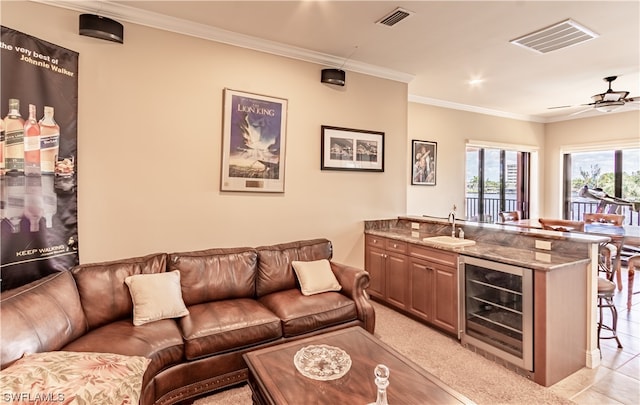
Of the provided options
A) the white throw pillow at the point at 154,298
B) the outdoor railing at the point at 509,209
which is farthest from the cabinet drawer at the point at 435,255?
the outdoor railing at the point at 509,209

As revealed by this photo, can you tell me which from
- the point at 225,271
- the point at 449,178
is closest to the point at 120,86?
the point at 225,271

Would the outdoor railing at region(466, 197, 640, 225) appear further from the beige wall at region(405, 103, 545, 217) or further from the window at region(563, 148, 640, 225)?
the beige wall at region(405, 103, 545, 217)

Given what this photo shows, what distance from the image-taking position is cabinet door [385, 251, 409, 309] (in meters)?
3.73

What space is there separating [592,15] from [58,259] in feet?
16.5

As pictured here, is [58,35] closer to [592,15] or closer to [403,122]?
[403,122]

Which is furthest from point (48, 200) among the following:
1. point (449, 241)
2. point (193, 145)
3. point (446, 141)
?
point (446, 141)

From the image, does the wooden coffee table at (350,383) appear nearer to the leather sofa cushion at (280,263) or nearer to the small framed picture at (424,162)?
the leather sofa cushion at (280,263)

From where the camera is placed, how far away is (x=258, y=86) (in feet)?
11.6

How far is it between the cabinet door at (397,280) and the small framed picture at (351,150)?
1.19 meters

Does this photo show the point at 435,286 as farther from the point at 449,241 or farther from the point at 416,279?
the point at 449,241

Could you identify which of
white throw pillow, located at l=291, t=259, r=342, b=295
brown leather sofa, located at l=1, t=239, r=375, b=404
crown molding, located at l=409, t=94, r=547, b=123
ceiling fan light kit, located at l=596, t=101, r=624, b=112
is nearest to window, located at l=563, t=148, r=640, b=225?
crown molding, located at l=409, t=94, r=547, b=123

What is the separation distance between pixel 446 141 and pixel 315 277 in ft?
13.1

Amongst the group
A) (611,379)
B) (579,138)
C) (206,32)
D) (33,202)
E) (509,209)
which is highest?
(206,32)

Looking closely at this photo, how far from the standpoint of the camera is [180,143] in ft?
10.4
